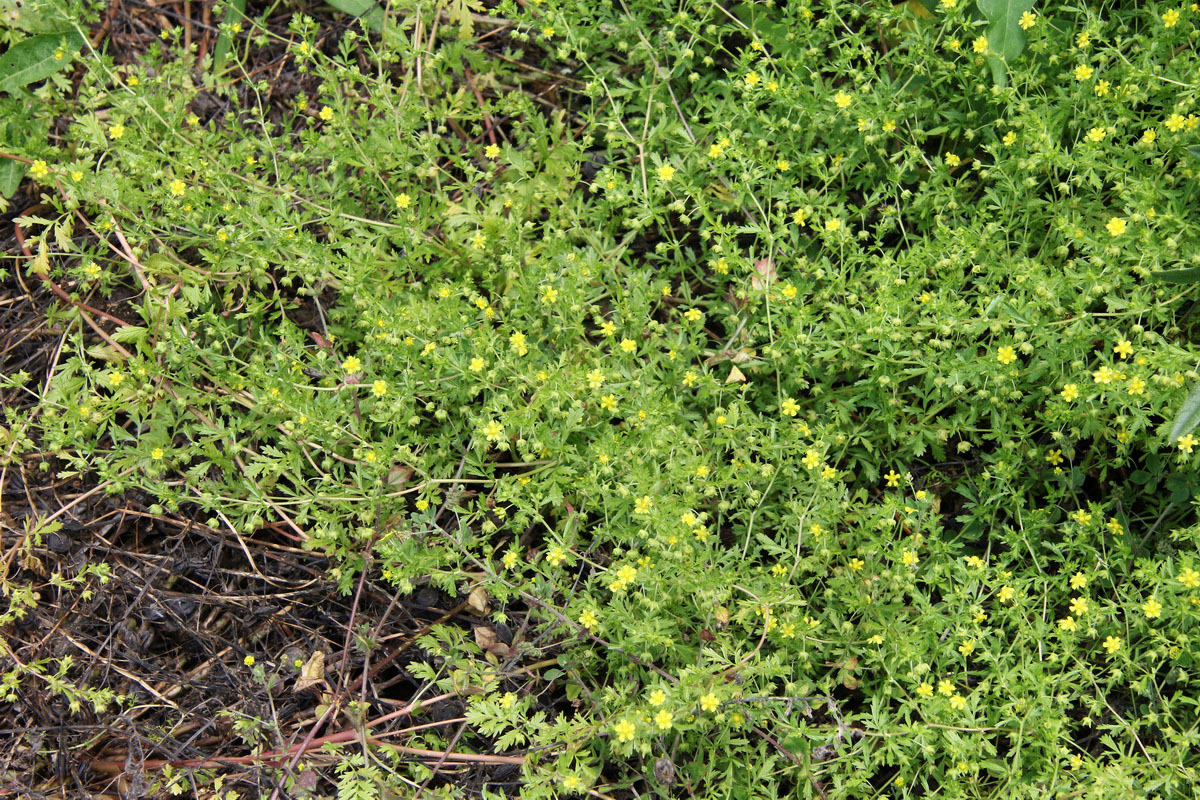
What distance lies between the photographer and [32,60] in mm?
4477

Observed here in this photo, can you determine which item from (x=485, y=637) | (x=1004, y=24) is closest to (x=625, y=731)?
(x=485, y=637)

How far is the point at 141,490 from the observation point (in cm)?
417

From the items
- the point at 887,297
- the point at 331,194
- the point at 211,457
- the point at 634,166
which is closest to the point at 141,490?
the point at 211,457

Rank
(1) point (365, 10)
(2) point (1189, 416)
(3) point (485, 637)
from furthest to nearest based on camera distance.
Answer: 1. (1) point (365, 10)
2. (3) point (485, 637)
3. (2) point (1189, 416)

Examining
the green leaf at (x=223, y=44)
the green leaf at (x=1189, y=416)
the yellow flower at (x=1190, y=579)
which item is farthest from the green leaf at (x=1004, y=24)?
the green leaf at (x=223, y=44)

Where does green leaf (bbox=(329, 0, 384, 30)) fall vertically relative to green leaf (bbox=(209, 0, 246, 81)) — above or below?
above

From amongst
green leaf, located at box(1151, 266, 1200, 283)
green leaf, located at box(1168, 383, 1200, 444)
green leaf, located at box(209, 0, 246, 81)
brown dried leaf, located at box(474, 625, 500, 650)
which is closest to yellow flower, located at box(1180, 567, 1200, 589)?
green leaf, located at box(1168, 383, 1200, 444)

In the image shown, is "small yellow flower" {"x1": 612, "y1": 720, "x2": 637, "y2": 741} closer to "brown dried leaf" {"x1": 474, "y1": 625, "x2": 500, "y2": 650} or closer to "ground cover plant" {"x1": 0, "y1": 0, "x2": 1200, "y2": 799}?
"ground cover plant" {"x1": 0, "y1": 0, "x2": 1200, "y2": 799}

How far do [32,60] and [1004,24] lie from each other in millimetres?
4555

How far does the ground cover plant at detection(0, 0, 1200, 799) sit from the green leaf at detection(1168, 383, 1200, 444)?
89 millimetres

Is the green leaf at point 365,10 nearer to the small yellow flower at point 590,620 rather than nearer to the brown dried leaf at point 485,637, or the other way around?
the brown dried leaf at point 485,637

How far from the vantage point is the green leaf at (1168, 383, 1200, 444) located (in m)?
3.15

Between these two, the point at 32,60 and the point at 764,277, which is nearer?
the point at 764,277

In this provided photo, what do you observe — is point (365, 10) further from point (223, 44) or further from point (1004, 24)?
point (1004, 24)
